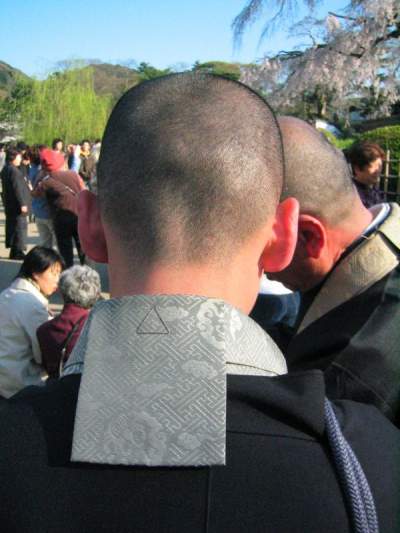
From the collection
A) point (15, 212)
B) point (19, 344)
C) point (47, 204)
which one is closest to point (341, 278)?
point (19, 344)

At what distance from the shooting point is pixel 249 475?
2.51 feet

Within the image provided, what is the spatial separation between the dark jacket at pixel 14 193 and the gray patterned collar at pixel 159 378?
858 centimetres

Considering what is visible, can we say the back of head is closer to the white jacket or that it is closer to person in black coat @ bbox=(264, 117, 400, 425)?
person in black coat @ bbox=(264, 117, 400, 425)

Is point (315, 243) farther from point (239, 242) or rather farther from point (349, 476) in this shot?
point (349, 476)

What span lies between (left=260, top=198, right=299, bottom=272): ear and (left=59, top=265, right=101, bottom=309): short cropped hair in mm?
2532

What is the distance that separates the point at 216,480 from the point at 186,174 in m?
0.43

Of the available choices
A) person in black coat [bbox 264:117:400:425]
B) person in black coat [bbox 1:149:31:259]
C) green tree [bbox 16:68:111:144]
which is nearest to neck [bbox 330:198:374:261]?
person in black coat [bbox 264:117:400:425]

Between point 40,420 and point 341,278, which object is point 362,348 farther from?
point 40,420

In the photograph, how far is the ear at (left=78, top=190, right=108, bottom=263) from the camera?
3.37 ft

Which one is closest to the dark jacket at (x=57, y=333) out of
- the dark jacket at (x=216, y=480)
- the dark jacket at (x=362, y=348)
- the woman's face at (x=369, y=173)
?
the dark jacket at (x=362, y=348)

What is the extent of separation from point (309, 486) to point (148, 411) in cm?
22

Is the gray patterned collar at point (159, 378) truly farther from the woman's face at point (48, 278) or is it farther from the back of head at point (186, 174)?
the woman's face at point (48, 278)

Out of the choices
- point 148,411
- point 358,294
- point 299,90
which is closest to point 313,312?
point 358,294

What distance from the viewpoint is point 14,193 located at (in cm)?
904
